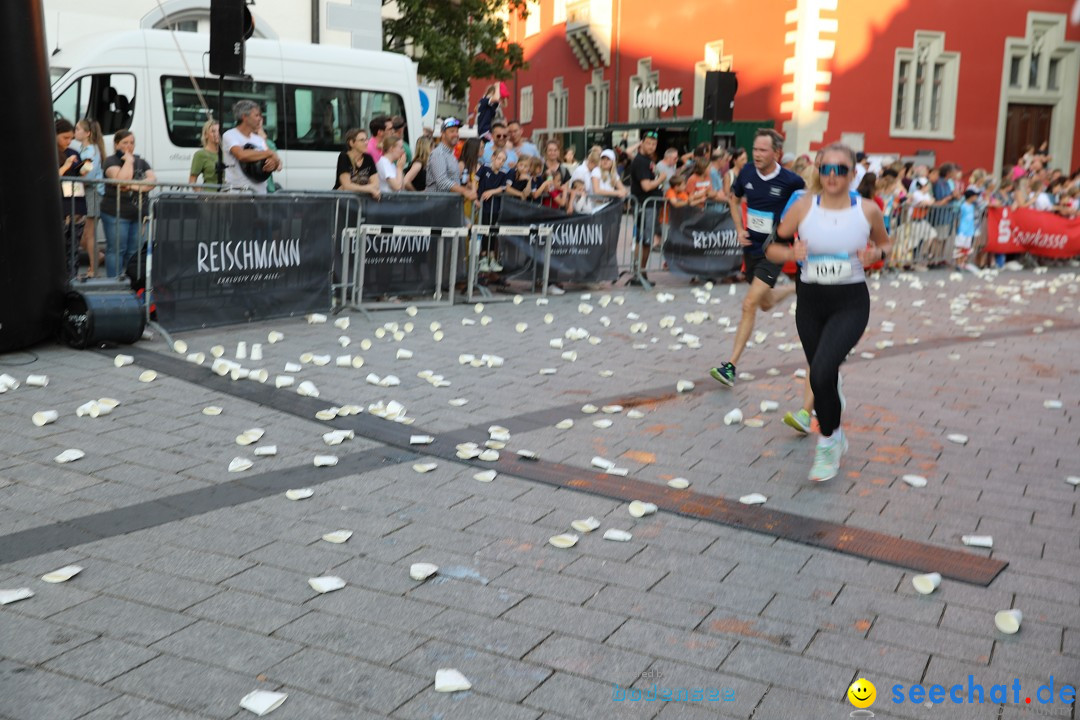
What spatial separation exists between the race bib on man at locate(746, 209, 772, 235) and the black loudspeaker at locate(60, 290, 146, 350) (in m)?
4.72

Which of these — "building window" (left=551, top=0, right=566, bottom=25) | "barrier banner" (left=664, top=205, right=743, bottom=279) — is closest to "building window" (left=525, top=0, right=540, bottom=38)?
"building window" (left=551, top=0, right=566, bottom=25)

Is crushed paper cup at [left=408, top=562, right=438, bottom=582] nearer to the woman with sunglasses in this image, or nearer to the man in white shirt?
the woman with sunglasses

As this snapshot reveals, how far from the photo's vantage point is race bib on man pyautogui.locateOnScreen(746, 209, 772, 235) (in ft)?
27.1

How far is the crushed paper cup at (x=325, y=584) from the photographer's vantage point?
159 inches

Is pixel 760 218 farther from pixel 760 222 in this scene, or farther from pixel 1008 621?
pixel 1008 621

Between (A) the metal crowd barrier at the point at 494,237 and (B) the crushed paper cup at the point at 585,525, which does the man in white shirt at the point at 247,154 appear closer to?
(A) the metal crowd barrier at the point at 494,237

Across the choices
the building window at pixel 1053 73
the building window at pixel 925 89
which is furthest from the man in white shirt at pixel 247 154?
the building window at pixel 1053 73

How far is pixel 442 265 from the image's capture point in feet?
38.8

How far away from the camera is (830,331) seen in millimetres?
5789

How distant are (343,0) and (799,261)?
1799cm

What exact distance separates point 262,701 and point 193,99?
13924 millimetres

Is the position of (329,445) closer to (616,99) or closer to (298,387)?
(298,387)

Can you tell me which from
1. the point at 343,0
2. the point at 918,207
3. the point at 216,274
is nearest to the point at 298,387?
the point at 216,274

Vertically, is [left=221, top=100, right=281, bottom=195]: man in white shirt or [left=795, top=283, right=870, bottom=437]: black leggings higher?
[left=221, top=100, right=281, bottom=195]: man in white shirt
